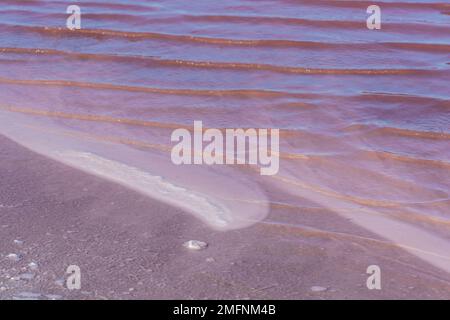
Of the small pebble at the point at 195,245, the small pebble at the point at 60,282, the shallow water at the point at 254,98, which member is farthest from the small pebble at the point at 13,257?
the shallow water at the point at 254,98

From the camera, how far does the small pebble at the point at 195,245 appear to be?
11.4ft

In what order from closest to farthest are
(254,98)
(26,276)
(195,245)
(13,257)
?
(26,276)
(13,257)
(195,245)
(254,98)

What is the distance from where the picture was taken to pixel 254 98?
579 centimetres

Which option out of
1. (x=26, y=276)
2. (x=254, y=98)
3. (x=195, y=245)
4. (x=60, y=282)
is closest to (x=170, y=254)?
(x=195, y=245)

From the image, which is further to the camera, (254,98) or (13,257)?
(254,98)

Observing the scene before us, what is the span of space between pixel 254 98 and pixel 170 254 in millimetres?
2570

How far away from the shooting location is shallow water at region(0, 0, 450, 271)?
4164mm

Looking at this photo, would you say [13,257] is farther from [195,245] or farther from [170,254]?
[195,245]

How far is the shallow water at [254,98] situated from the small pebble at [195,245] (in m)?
0.24

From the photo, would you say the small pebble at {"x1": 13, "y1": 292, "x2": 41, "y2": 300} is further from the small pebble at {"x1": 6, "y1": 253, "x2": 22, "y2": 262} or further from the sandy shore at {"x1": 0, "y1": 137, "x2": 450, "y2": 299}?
the small pebble at {"x1": 6, "y1": 253, "x2": 22, "y2": 262}

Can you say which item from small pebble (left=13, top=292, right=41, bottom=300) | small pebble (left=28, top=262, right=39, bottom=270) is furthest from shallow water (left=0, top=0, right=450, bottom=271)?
small pebble (left=13, top=292, right=41, bottom=300)

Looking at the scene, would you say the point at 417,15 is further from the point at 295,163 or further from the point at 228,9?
the point at 295,163

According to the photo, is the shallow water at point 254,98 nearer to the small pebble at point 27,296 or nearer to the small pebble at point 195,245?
the small pebble at point 195,245

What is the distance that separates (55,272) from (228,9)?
5.32 meters
